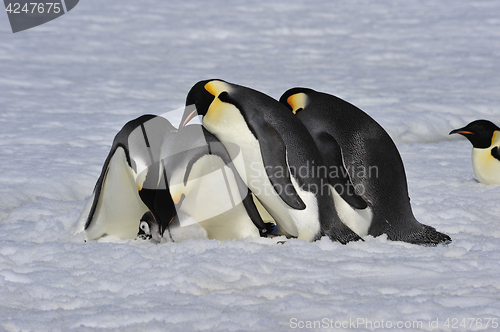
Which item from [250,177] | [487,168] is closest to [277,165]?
[250,177]

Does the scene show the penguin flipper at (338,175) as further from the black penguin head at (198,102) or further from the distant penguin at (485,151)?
the distant penguin at (485,151)

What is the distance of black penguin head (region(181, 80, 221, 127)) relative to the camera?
2428mm

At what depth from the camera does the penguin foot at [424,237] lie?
2.26 metres

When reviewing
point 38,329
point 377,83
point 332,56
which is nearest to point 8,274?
point 38,329

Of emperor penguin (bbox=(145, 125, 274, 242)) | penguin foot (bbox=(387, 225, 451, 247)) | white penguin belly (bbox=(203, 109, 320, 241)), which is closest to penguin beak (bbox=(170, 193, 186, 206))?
emperor penguin (bbox=(145, 125, 274, 242))

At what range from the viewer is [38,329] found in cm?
144

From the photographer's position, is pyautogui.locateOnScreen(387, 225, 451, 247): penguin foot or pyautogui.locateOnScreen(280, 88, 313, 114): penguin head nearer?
pyautogui.locateOnScreen(387, 225, 451, 247): penguin foot

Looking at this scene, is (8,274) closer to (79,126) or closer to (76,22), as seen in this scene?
(79,126)

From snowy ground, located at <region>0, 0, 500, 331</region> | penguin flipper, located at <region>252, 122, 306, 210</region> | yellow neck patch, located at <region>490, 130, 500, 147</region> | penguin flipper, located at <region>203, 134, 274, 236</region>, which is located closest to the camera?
snowy ground, located at <region>0, 0, 500, 331</region>

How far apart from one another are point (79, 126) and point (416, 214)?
11.2 feet

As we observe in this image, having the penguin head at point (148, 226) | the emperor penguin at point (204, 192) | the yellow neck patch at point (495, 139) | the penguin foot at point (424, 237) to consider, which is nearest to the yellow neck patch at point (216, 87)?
the emperor penguin at point (204, 192)

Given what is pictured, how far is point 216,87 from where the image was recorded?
245 centimetres

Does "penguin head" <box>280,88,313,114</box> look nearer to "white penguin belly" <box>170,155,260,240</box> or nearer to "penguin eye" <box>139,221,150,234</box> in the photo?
"white penguin belly" <box>170,155,260,240</box>

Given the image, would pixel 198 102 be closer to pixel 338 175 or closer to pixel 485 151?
pixel 338 175
